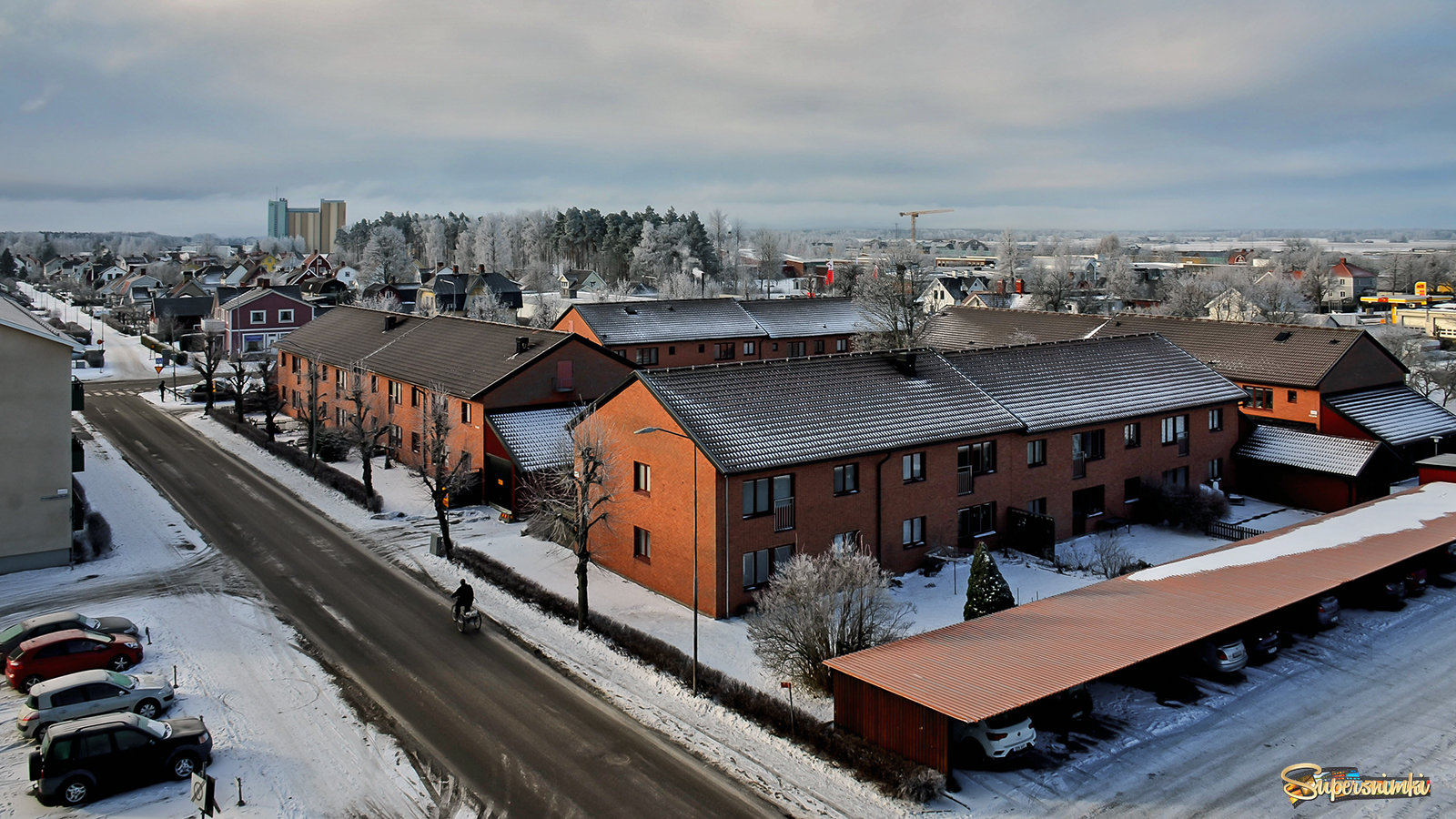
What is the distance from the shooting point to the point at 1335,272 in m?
154

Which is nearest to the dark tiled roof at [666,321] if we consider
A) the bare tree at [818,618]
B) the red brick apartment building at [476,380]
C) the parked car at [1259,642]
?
the red brick apartment building at [476,380]

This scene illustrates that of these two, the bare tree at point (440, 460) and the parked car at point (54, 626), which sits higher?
the bare tree at point (440, 460)

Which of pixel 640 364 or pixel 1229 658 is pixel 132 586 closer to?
pixel 1229 658

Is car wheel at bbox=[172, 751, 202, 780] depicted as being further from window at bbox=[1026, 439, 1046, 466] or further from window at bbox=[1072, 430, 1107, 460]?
window at bbox=[1072, 430, 1107, 460]

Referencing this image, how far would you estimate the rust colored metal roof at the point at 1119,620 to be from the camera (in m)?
20.8

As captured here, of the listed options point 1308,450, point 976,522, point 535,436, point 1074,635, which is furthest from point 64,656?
point 1308,450

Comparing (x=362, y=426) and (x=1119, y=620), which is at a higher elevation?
(x=362, y=426)

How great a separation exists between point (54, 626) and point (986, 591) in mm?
26054

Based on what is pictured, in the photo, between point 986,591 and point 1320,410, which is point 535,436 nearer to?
point 986,591

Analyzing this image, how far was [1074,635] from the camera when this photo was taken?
2361cm

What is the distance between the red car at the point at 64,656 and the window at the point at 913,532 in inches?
961

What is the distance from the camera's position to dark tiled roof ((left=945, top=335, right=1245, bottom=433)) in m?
39.9

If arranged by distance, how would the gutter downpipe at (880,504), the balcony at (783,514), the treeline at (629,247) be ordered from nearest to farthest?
the balcony at (783,514) → the gutter downpipe at (880,504) → the treeline at (629,247)

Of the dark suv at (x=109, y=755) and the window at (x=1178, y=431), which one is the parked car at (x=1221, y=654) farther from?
the dark suv at (x=109, y=755)
